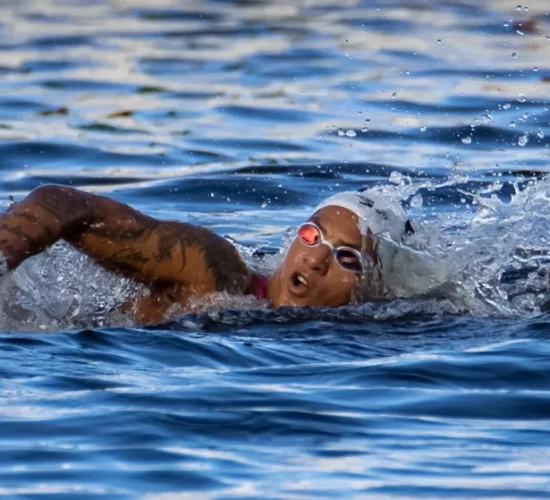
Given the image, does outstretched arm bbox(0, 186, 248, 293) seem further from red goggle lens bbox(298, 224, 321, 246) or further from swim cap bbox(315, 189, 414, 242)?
swim cap bbox(315, 189, 414, 242)

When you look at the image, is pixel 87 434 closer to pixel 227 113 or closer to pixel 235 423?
pixel 235 423

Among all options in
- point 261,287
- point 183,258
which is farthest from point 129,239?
point 261,287

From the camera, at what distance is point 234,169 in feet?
41.9

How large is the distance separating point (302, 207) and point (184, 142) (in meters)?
2.40

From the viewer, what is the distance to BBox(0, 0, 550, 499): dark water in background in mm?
5727

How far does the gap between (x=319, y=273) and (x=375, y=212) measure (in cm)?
46

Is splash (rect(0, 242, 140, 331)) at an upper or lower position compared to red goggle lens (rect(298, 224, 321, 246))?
lower

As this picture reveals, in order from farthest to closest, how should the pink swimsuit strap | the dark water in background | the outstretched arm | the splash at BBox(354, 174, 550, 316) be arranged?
the splash at BBox(354, 174, 550, 316) < the pink swimsuit strap < the outstretched arm < the dark water in background

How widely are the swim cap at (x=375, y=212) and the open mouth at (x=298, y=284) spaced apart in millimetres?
393

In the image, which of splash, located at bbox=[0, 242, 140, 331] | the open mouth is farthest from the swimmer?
splash, located at bbox=[0, 242, 140, 331]

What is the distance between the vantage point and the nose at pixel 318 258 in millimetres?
7719

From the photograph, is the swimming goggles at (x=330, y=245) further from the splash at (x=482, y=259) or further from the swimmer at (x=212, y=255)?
the splash at (x=482, y=259)

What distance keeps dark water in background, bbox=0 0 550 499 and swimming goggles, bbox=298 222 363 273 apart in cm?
26

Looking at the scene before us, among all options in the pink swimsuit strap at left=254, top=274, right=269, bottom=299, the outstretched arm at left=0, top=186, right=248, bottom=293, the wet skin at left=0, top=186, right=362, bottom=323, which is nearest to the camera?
the outstretched arm at left=0, top=186, right=248, bottom=293
